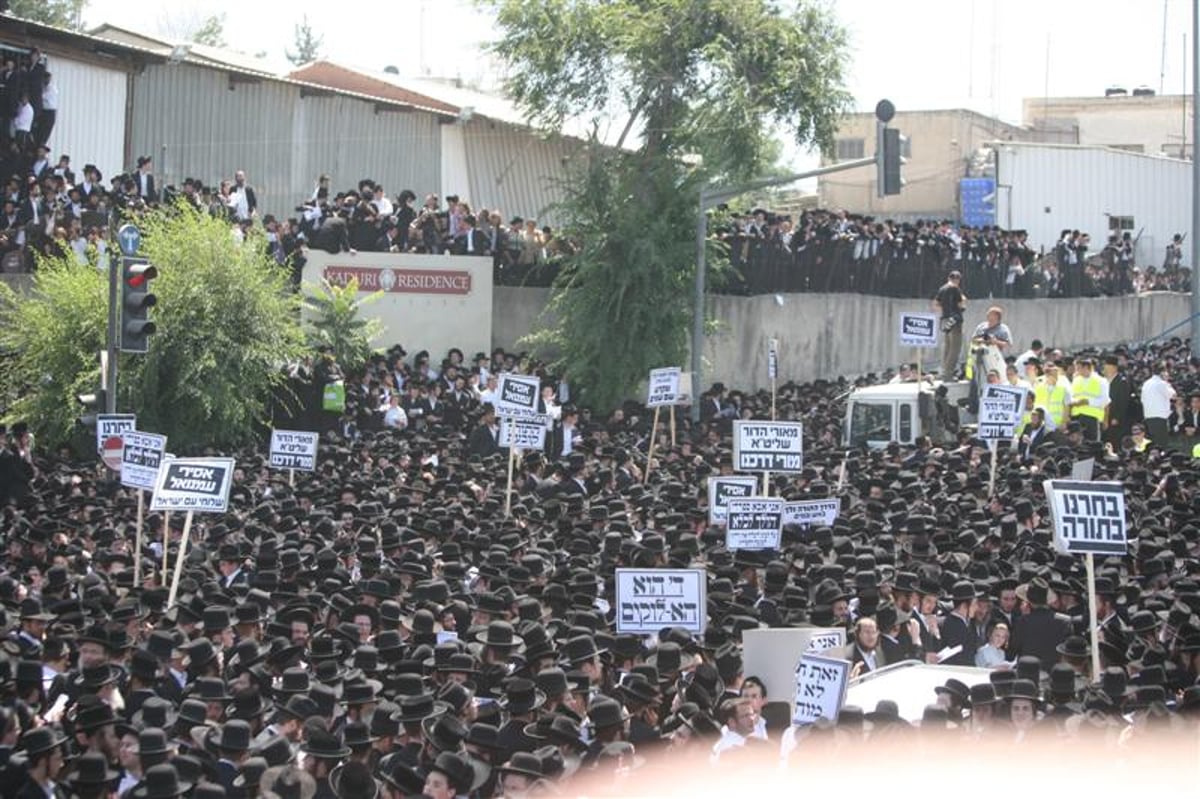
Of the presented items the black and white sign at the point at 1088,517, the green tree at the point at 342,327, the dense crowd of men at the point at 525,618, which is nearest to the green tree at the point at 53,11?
the green tree at the point at 342,327

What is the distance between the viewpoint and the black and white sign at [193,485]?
18.2 metres

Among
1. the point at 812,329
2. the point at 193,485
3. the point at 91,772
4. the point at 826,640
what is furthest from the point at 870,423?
the point at 91,772

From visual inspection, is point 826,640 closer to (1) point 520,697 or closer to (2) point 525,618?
(2) point 525,618

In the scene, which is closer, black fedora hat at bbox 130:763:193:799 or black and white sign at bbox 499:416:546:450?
black fedora hat at bbox 130:763:193:799

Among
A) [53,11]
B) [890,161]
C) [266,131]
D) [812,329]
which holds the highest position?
[53,11]

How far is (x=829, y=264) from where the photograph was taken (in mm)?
38562

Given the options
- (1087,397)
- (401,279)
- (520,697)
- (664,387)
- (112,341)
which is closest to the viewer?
(520,697)

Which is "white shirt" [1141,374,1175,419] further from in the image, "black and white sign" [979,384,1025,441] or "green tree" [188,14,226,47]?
"green tree" [188,14,226,47]

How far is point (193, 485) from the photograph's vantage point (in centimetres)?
1834

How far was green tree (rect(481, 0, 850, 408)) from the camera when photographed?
33375 mm

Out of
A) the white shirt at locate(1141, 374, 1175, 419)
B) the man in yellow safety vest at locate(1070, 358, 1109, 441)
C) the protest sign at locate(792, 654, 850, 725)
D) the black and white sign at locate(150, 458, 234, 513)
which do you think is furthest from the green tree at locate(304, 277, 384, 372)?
the protest sign at locate(792, 654, 850, 725)

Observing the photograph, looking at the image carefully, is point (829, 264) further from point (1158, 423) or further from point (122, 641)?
point (122, 641)

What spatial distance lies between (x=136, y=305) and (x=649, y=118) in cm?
1603

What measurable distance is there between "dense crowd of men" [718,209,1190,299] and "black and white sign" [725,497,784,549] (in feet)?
58.0
